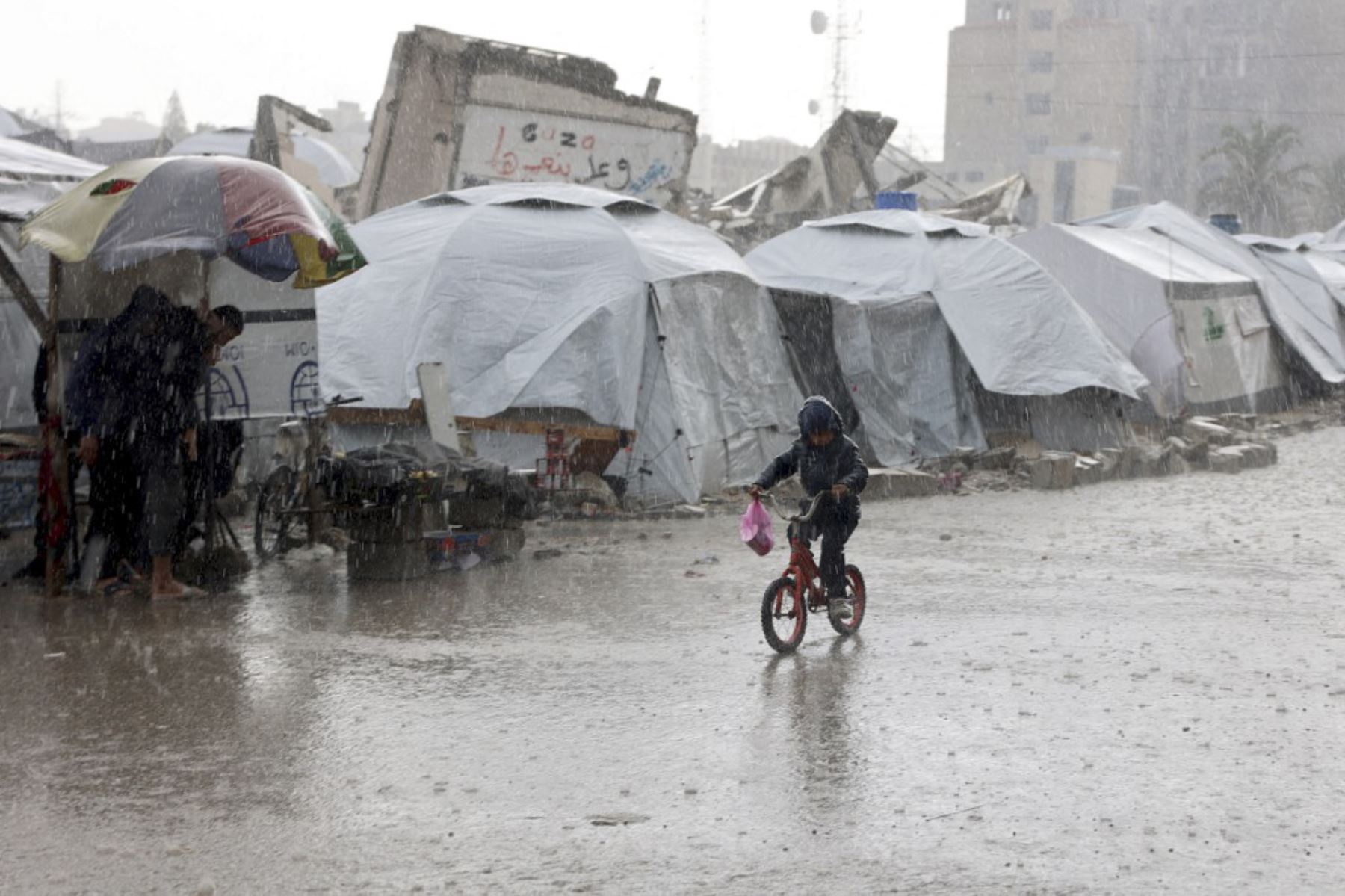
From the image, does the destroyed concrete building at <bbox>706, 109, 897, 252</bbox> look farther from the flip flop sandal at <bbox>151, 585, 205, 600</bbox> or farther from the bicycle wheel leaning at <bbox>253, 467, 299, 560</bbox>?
the flip flop sandal at <bbox>151, 585, 205, 600</bbox>

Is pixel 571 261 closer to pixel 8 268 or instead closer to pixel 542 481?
pixel 542 481

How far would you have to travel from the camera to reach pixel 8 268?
29.0 feet

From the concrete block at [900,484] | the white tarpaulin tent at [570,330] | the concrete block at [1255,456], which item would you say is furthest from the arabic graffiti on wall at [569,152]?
the concrete block at [1255,456]

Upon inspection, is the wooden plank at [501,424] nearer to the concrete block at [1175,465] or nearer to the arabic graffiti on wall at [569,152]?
the concrete block at [1175,465]

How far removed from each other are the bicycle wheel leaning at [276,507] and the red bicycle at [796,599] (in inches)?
155

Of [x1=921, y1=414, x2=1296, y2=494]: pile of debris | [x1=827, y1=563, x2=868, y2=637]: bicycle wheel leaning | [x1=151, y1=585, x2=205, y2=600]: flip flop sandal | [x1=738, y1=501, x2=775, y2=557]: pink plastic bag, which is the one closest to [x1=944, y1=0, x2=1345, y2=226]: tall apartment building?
[x1=921, y1=414, x2=1296, y2=494]: pile of debris

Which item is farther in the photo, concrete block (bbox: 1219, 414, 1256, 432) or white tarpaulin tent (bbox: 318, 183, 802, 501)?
concrete block (bbox: 1219, 414, 1256, 432)

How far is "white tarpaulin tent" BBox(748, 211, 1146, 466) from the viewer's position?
51.0ft

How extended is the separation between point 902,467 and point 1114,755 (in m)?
9.00

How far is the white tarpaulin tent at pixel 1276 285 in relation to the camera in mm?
23125

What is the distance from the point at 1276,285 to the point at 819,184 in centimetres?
742

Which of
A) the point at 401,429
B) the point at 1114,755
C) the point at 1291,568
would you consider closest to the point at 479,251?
the point at 401,429

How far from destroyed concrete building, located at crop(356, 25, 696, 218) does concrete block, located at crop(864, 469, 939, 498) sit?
296 inches

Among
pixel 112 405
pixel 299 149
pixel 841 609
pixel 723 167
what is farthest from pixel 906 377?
pixel 723 167
